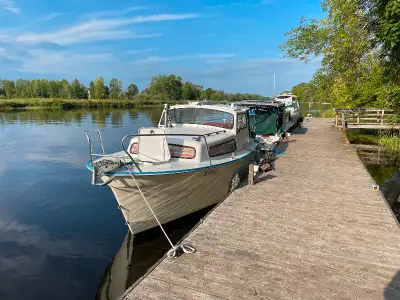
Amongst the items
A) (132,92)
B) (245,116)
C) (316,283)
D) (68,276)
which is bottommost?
(68,276)

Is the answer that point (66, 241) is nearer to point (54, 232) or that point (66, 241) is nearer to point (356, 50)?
point (54, 232)

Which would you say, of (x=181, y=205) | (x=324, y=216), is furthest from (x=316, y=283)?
(x=181, y=205)

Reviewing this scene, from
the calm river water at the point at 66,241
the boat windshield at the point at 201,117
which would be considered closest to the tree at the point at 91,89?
the calm river water at the point at 66,241

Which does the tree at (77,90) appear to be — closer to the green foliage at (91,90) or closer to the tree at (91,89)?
the green foliage at (91,90)

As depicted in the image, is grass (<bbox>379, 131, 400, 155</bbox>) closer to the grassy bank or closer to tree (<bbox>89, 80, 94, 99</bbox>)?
the grassy bank

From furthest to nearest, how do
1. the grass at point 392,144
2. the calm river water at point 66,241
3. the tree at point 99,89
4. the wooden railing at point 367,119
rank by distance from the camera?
the tree at point 99,89
the wooden railing at point 367,119
the grass at point 392,144
the calm river water at point 66,241

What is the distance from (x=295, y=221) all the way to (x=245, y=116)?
200 inches

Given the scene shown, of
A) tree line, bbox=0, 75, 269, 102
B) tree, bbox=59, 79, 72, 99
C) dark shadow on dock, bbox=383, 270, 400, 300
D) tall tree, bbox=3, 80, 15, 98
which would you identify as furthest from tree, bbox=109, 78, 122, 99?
dark shadow on dock, bbox=383, 270, 400, 300

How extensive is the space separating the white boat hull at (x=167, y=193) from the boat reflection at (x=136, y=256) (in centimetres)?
49

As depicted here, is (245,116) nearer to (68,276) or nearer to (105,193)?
(105,193)

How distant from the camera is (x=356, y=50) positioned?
1686cm

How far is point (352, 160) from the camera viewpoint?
523 inches

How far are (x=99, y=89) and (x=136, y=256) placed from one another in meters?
109

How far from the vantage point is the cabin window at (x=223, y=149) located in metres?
8.80
